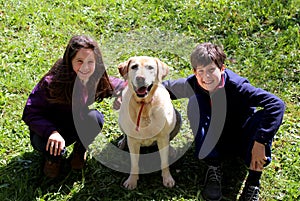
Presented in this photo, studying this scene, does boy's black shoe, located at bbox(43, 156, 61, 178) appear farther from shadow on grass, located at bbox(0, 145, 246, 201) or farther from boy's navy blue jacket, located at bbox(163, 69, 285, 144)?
boy's navy blue jacket, located at bbox(163, 69, 285, 144)

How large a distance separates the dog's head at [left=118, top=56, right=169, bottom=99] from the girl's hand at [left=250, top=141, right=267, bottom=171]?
93 centimetres

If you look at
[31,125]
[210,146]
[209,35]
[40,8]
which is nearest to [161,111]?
[210,146]

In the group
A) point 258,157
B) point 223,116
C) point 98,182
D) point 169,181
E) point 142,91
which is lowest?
point 98,182

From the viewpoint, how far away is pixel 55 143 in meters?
3.51

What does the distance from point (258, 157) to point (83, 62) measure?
159cm

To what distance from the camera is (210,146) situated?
372cm

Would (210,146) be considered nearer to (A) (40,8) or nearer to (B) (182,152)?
(B) (182,152)

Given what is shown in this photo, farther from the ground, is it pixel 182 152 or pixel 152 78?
pixel 152 78

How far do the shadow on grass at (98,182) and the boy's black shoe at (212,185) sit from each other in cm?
8

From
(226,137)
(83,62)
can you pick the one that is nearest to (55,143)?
(83,62)

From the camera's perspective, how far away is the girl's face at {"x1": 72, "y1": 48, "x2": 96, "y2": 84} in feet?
11.7

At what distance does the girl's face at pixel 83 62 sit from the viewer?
357 cm

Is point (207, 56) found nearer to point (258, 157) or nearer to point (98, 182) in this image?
point (258, 157)

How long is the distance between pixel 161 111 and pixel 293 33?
2.86 metres
